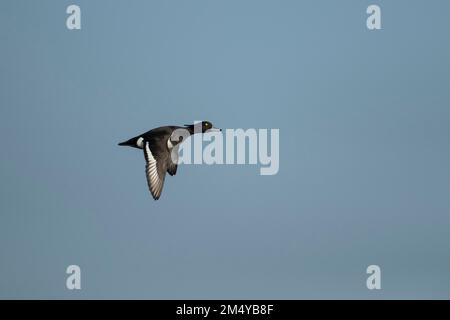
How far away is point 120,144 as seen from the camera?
46.9 feet

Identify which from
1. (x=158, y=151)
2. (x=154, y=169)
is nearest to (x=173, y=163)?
(x=158, y=151)

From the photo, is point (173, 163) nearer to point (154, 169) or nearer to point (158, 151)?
point (158, 151)

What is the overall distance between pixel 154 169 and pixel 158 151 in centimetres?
55

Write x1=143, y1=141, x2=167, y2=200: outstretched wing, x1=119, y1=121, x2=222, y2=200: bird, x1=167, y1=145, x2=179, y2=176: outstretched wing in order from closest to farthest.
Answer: x1=143, y1=141, x2=167, y2=200: outstretched wing
x1=119, y1=121, x2=222, y2=200: bird
x1=167, y1=145, x2=179, y2=176: outstretched wing

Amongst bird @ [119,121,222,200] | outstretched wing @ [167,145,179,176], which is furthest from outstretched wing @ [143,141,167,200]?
outstretched wing @ [167,145,179,176]

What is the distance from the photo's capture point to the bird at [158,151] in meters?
12.8

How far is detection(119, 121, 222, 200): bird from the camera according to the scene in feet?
42.1

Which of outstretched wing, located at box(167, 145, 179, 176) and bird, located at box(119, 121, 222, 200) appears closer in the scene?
bird, located at box(119, 121, 222, 200)

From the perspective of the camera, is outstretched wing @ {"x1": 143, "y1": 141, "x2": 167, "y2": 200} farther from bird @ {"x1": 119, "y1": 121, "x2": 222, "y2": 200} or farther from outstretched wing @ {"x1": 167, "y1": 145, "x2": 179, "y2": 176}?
outstretched wing @ {"x1": 167, "y1": 145, "x2": 179, "y2": 176}

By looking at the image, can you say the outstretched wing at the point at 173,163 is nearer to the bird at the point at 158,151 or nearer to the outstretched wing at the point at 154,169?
the bird at the point at 158,151

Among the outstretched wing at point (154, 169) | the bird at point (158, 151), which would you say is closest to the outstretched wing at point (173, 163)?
the bird at point (158, 151)
